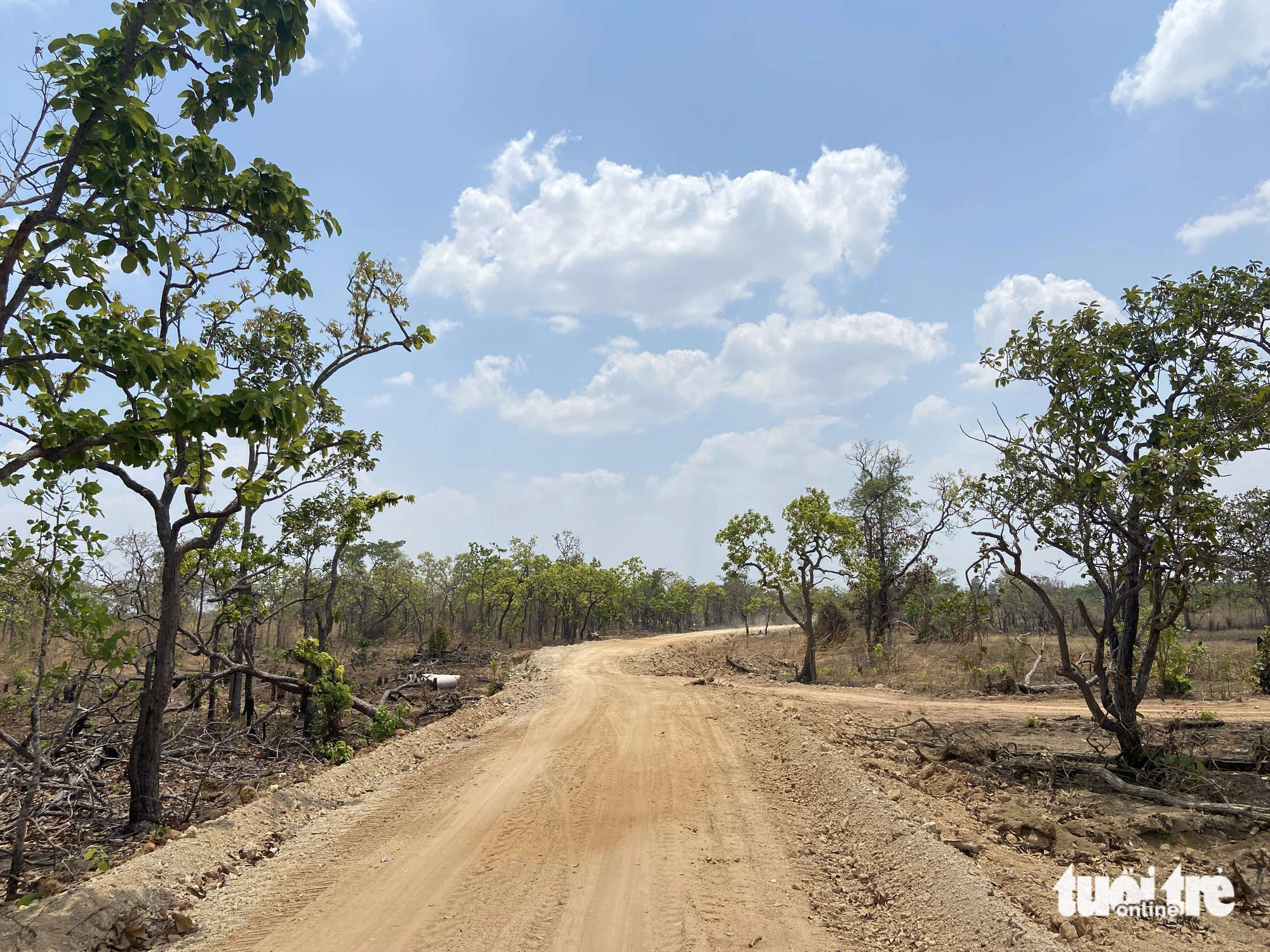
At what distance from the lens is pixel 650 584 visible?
7488 cm

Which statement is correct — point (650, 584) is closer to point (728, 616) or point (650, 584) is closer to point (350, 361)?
point (728, 616)

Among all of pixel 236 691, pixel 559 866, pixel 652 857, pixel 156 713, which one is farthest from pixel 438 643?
pixel 652 857

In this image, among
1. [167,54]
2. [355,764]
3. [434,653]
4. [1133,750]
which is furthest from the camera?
[434,653]

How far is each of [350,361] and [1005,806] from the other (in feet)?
35.4

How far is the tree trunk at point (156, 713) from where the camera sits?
7.94 meters

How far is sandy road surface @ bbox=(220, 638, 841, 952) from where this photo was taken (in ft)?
16.3

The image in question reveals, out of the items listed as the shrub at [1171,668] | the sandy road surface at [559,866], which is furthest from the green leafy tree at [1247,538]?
the shrub at [1171,668]

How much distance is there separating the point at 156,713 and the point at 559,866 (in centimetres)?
557

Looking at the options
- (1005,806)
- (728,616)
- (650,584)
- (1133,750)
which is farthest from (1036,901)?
(728,616)

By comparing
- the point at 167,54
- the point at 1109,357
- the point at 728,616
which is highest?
the point at 167,54

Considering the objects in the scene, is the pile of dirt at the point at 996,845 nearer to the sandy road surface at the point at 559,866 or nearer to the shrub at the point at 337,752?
the sandy road surface at the point at 559,866

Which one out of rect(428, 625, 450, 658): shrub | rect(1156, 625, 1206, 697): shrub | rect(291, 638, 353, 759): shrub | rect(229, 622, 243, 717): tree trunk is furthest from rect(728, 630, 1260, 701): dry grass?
rect(229, 622, 243, 717): tree trunk

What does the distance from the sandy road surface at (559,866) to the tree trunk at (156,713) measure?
8.97 ft

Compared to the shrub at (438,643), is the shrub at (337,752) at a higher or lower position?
higher
